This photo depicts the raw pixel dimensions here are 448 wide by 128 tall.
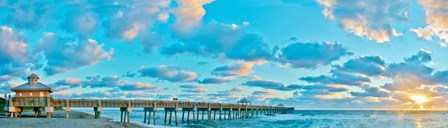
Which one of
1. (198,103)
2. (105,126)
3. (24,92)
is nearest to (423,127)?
(198,103)

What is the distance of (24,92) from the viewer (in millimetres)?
44969

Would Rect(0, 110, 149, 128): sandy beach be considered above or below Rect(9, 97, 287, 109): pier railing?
below

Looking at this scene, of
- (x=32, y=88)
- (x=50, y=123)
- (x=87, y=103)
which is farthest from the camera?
(x=87, y=103)

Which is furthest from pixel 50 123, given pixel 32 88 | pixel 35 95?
pixel 32 88

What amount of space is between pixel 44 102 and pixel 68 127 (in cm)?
1497

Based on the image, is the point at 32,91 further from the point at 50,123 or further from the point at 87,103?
the point at 50,123

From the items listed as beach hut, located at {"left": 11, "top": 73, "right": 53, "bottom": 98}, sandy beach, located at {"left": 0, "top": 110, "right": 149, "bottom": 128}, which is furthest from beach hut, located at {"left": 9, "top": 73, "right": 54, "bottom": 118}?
sandy beach, located at {"left": 0, "top": 110, "right": 149, "bottom": 128}

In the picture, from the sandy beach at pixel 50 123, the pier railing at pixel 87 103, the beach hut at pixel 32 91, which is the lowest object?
the sandy beach at pixel 50 123

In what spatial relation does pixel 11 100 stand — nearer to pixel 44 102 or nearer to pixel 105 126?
pixel 44 102

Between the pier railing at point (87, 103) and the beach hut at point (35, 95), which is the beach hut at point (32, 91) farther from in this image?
the pier railing at point (87, 103)

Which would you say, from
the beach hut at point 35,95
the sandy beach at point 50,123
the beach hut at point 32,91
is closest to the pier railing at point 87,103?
the beach hut at point 35,95

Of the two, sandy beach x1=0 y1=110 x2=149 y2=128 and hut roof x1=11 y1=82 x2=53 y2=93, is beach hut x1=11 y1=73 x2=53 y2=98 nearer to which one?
hut roof x1=11 y1=82 x2=53 y2=93

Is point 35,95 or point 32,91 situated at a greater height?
point 32,91

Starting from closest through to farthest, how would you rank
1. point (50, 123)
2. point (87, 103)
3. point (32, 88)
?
point (50, 123) < point (32, 88) < point (87, 103)
